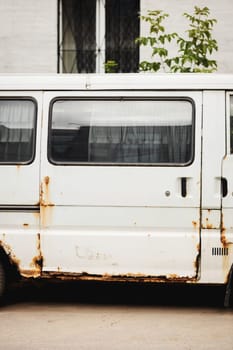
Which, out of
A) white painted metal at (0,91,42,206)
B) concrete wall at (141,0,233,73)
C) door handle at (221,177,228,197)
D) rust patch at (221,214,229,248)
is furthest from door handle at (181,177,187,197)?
concrete wall at (141,0,233,73)

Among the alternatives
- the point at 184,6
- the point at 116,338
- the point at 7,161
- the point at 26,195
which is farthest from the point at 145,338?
the point at 184,6

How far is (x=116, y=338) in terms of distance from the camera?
5.24 meters

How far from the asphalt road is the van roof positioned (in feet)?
7.47

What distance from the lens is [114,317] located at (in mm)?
5918

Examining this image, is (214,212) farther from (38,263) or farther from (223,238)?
(38,263)

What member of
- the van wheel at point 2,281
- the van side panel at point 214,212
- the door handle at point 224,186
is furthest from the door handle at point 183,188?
the van wheel at point 2,281

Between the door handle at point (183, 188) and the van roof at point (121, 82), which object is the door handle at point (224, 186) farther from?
the van roof at point (121, 82)

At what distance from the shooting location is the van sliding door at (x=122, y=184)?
591 centimetres

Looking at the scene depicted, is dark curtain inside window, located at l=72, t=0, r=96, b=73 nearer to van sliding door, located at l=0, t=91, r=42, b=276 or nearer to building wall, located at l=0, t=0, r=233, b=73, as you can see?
building wall, located at l=0, t=0, r=233, b=73

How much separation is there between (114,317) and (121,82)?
2.34 m

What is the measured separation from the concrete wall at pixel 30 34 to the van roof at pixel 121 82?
204 inches

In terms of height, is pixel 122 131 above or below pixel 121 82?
below

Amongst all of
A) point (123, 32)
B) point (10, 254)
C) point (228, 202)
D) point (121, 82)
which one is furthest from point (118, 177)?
point (123, 32)

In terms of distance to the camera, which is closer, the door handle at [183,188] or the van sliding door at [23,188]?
the door handle at [183,188]
